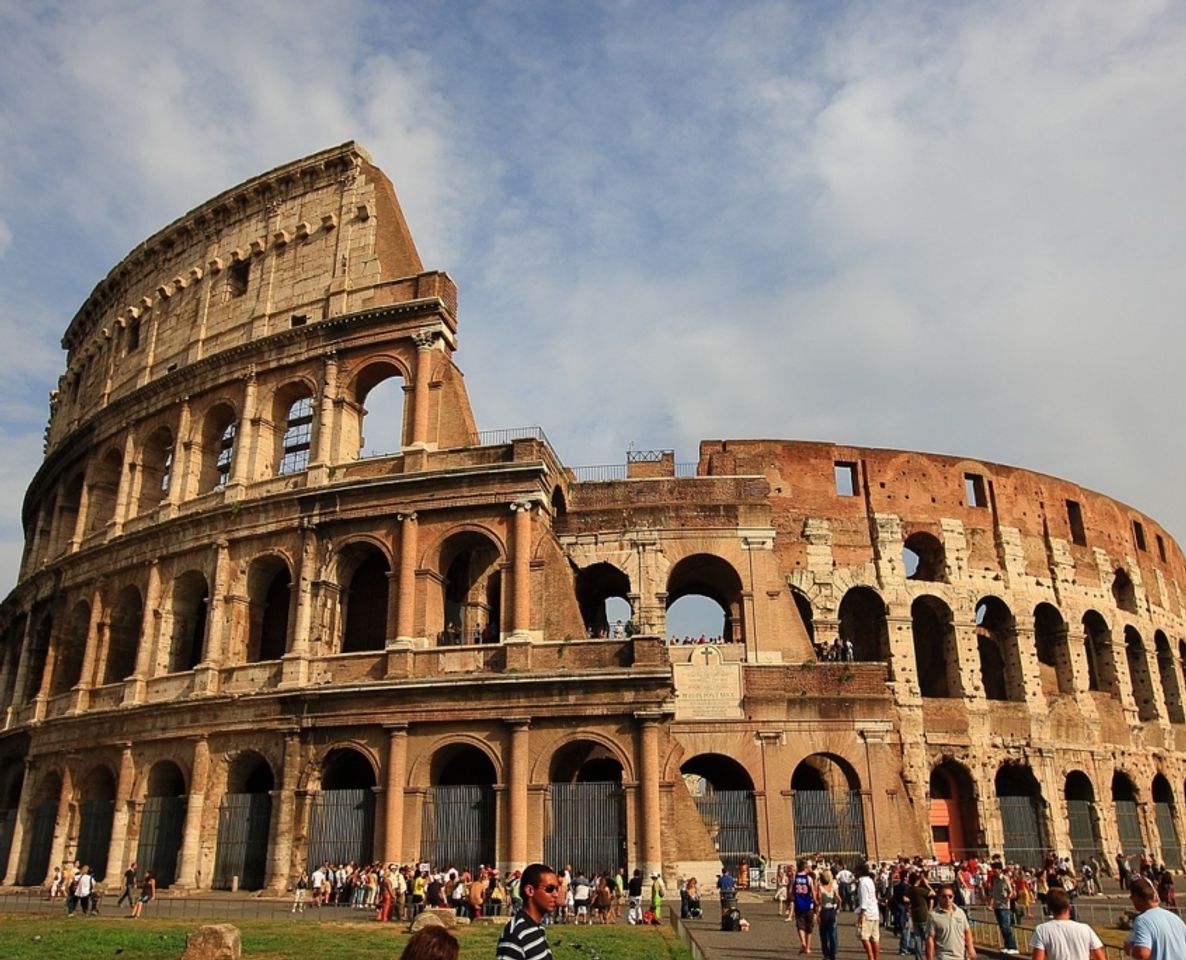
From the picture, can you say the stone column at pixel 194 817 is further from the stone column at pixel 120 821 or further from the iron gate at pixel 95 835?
the iron gate at pixel 95 835

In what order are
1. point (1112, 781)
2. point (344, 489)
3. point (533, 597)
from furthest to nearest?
point (1112, 781) → point (344, 489) → point (533, 597)

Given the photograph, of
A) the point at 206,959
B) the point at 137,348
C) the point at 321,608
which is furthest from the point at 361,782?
the point at 137,348

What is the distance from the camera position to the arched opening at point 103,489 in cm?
2981

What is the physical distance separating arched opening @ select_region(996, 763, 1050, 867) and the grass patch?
1462cm

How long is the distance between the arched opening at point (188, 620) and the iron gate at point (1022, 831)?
20.7m

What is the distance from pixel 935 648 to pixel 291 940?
21442 millimetres

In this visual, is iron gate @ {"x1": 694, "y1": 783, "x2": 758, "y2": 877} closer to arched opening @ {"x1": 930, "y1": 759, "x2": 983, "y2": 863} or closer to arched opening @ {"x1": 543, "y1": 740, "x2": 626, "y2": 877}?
arched opening @ {"x1": 543, "y1": 740, "x2": 626, "y2": 877}

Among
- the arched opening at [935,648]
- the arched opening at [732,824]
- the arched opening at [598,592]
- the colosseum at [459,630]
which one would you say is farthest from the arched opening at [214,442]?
the arched opening at [935,648]

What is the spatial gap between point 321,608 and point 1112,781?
22759 millimetres

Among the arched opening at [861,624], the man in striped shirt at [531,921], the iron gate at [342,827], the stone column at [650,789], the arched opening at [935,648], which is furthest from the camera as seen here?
the arched opening at [861,624]

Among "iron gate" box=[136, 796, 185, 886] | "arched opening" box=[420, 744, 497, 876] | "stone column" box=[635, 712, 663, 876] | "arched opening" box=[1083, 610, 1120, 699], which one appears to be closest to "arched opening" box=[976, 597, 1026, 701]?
"arched opening" box=[1083, 610, 1120, 699]

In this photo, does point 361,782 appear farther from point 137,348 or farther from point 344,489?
point 137,348

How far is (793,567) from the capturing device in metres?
27.8

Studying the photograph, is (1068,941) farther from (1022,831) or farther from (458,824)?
(1022,831)
